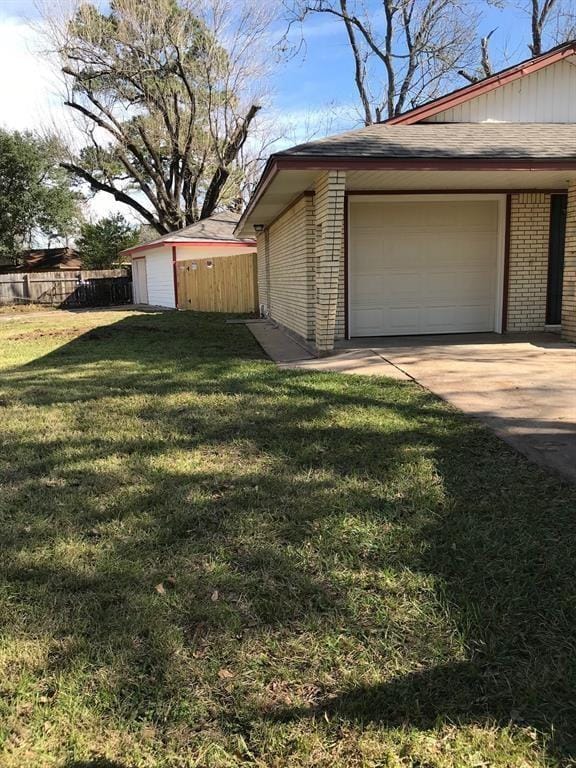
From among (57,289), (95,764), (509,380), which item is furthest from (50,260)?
(95,764)

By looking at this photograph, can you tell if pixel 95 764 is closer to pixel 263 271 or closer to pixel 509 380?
pixel 509 380

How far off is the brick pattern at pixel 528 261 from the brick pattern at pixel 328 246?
12.1 ft

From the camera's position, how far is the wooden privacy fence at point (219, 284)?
19828 mm

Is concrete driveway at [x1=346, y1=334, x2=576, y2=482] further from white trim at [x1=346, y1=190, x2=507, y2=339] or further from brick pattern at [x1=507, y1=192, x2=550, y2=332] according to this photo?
white trim at [x1=346, y1=190, x2=507, y2=339]

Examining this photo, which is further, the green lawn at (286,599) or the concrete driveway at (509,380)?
the concrete driveway at (509,380)

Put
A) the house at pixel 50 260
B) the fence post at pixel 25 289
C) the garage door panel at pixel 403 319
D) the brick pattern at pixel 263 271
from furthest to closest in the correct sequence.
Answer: the house at pixel 50 260 < the fence post at pixel 25 289 < the brick pattern at pixel 263 271 < the garage door panel at pixel 403 319

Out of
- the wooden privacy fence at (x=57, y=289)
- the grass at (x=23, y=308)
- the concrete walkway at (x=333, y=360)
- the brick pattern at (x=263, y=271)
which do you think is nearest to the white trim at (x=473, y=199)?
the concrete walkway at (x=333, y=360)

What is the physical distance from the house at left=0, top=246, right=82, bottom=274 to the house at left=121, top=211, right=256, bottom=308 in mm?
18750

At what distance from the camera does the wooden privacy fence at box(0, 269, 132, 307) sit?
2905 centimetres

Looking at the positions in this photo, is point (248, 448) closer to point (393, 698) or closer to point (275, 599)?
point (275, 599)

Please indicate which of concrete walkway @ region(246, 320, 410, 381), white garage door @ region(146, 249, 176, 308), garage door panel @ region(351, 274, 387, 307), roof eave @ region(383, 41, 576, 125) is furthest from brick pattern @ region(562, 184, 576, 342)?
white garage door @ region(146, 249, 176, 308)

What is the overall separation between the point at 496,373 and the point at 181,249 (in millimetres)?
19148

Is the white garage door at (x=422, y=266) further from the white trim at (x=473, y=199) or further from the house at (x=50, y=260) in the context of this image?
the house at (x=50, y=260)

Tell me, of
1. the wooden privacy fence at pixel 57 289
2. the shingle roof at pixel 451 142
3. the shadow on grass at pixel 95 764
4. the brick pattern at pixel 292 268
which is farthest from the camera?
the wooden privacy fence at pixel 57 289
